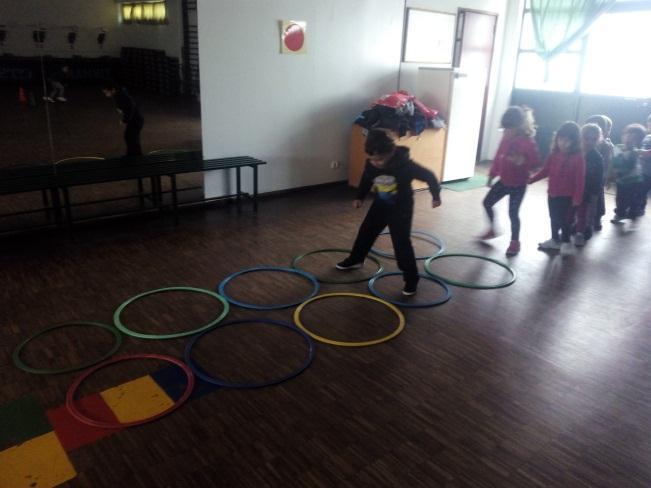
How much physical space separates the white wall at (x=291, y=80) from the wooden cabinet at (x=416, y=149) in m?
0.26

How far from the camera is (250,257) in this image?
5008 mm

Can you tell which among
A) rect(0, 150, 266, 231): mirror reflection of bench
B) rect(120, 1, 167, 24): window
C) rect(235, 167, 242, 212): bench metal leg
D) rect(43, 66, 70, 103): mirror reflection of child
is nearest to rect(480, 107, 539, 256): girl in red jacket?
rect(0, 150, 266, 231): mirror reflection of bench

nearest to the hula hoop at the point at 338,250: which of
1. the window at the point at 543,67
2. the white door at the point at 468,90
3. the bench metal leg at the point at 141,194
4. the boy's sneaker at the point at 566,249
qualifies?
the boy's sneaker at the point at 566,249

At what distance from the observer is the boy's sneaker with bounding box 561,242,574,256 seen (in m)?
5.38

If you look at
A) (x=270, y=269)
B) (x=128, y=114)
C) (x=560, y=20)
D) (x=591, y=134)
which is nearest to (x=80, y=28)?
(x=128, y=114)

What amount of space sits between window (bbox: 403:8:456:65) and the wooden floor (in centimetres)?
378

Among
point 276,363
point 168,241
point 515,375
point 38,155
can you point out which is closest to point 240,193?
point 168,241

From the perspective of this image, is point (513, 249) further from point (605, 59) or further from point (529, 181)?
point (605, 59)

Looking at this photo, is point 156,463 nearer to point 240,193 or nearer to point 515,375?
point 515,375

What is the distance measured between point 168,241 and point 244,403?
2849mm

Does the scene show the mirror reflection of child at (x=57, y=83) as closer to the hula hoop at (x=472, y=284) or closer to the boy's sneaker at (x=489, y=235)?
the hula hoop at (x=472, y=284)

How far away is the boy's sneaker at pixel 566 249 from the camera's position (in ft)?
17.6

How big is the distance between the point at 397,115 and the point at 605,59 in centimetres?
415

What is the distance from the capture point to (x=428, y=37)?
807cm
